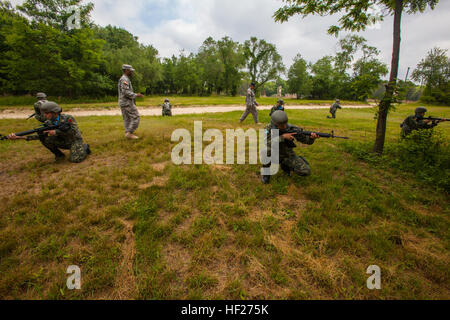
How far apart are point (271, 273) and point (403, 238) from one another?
2077 mm

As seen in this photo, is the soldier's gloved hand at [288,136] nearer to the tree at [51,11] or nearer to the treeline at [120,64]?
the treeline at [120,64]

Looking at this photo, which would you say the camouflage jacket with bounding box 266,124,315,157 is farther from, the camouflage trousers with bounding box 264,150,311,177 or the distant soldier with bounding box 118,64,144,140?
the distant soldier with bounding box 118,64,144,140

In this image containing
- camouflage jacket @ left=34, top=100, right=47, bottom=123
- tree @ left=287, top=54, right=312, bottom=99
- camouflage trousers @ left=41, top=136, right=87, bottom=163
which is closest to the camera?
camouflage trousers @ left=41, top=136, right=87, bottom=163

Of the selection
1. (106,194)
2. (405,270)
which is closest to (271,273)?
(405,270)

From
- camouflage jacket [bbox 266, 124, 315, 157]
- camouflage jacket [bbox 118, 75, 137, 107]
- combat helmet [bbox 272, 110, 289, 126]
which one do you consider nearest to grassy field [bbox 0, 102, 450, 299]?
camouflage jacket [bbox 266, 124, 315, 157]

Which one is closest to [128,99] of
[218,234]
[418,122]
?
[218,234]

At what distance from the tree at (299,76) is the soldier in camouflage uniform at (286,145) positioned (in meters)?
62.5

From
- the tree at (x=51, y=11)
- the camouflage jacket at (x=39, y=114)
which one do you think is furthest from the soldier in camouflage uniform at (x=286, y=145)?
the tree at (x=51, y=11)

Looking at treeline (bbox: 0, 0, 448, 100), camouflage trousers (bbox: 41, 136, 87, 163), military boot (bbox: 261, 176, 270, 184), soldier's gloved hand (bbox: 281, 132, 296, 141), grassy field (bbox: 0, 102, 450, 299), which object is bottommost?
grassy field (bbox: 0, 102, 450, 299)

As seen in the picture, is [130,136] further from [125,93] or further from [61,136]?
[61,136]

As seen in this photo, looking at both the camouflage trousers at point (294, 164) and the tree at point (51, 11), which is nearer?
the camouflage trousers at point (294, 164)

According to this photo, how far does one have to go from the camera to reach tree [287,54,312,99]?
5853 centimetres

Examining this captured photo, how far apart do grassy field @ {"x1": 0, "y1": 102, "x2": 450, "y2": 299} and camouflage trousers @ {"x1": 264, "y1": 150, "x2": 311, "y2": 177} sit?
217 mm

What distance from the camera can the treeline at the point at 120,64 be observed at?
20484mm
